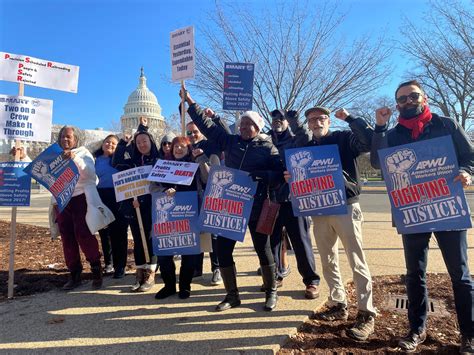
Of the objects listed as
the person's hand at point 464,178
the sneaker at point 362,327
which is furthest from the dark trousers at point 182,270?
→ the person's hand at point 464,178

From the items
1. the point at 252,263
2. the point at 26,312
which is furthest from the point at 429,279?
the point at 26,312

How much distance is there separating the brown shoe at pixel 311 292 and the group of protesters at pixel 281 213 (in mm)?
15

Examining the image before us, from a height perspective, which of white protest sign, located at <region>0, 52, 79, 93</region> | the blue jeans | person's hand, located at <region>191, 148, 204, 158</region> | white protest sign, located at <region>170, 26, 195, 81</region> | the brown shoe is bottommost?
the brown shoe

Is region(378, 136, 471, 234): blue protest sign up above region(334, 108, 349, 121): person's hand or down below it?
below

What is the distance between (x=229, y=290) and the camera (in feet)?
13.0

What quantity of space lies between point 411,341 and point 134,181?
135 inches

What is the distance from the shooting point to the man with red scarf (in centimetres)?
286

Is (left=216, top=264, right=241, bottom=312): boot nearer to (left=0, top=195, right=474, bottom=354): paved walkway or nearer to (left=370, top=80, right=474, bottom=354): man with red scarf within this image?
(left=0, top=195, right=474, bottom=354): paved walkway

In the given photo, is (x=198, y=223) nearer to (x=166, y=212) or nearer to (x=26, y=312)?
(x=166, y=212)

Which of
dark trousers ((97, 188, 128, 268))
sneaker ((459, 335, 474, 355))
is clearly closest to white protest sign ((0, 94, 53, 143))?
dark trousers ((97, 188, 128, 268))

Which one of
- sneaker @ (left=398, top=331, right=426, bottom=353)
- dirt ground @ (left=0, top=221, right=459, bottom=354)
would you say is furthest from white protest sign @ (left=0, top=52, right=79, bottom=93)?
sneaker @ (left=398, top=331, right=426, bottom=353)

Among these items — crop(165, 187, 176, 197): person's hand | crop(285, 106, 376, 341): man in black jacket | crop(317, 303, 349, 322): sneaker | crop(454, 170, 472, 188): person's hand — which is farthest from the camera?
crop(165, 187, 176, 197): person's hand

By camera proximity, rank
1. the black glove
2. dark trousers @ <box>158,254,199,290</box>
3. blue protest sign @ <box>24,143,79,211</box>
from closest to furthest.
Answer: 1. the black glove
2. dark trousers @ <box>158,254,199,290</box>
3. blue protest sign @ <box>24,143,79,211</box>

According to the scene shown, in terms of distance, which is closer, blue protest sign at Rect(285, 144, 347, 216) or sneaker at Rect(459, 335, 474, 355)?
sneaker at Rect(459, 335, 474, 355)
